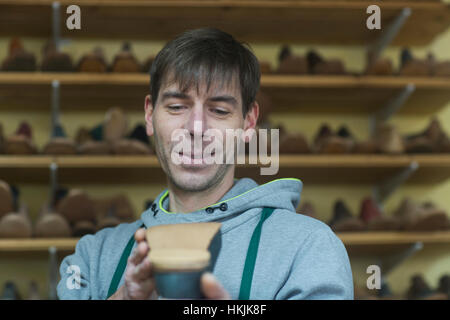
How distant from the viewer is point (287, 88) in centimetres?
206

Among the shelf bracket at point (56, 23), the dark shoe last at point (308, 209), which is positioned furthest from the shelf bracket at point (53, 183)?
the dark shoe last at point (308, 209)

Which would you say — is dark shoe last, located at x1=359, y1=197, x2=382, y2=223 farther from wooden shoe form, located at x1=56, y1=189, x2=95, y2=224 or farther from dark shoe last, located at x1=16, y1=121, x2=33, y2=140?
dark shoe last, located at x1=16, y1=121, x2=33, y2=140

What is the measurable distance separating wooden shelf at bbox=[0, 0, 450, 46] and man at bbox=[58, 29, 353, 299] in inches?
45.7

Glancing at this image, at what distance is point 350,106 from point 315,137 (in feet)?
0.70

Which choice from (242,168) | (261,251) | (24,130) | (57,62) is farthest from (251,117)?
(24,130)

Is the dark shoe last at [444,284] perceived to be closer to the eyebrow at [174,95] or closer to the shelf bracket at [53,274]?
the shelf bracket at [53,274]

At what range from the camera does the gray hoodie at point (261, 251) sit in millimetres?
746

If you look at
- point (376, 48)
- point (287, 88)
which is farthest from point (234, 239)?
point (376, 48)

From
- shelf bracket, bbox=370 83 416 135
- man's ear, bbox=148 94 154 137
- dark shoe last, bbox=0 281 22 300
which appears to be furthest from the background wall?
man's ear, bbox=148 94 154 137

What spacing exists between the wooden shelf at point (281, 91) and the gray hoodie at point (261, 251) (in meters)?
1.08

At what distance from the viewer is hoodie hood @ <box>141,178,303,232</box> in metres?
0.86

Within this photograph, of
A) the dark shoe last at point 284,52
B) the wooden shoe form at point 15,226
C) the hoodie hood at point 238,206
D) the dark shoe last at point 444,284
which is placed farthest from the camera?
the dark shoe last at point 284,52

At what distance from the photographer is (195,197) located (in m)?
0.87

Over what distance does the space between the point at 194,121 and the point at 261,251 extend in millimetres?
196
